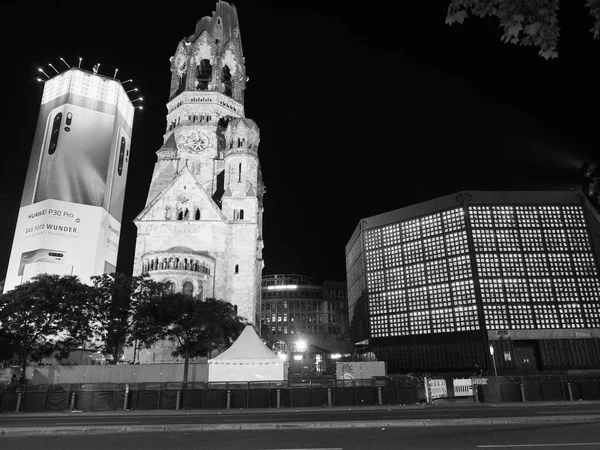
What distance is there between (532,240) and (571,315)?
13.5m

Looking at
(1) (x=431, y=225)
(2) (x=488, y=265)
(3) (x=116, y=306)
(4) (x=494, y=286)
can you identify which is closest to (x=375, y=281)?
(1) (x=431, y=225)

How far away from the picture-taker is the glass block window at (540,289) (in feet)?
233

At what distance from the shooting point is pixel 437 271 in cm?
7825

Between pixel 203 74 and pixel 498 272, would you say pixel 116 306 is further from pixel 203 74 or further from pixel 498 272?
pixel 498 272

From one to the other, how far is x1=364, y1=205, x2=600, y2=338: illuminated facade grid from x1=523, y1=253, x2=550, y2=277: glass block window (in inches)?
5.9

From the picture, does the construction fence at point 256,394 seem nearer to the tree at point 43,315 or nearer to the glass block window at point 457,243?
the tree at point 43,315

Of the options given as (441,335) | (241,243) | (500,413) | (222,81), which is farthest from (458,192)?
(500,413)

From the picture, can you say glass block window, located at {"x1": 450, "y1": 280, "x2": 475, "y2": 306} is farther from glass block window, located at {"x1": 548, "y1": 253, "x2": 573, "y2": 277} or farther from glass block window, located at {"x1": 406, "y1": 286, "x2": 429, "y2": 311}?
glass block window, located at {"x1": 548, "y1": 253, "x2": 573, "y2": 277}

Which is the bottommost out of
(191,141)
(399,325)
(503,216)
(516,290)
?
(399,325)

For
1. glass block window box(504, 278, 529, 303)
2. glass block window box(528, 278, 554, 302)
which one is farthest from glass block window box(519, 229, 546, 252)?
glass block window box(504, 278, 529, 303)

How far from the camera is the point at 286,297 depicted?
13050 cm

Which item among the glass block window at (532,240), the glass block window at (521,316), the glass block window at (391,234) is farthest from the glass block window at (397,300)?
the glass block window at (532,240)

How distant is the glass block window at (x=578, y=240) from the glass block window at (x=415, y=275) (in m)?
24.9

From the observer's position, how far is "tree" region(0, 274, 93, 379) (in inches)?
1364
